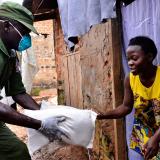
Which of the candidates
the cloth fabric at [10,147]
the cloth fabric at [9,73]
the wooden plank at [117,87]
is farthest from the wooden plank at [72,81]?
the cloth fabric at [10,147]

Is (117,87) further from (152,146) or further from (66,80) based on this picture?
(66,80)

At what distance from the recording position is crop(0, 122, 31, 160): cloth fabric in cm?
285

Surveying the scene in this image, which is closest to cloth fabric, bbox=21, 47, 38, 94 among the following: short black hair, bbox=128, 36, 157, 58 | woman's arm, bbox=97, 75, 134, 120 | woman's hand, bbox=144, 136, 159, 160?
woman's arm, bbox=97, 75, 134, 120

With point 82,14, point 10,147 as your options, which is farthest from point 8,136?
point 82,14

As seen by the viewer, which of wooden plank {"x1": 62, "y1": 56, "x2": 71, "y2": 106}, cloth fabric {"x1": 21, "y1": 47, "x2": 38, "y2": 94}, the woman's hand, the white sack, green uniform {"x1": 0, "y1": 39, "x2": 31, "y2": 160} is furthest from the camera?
cloth fabric {"x1": 21, "y1": 47, "x2": 38, "y2": 94}

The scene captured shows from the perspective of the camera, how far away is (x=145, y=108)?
277 centimetres

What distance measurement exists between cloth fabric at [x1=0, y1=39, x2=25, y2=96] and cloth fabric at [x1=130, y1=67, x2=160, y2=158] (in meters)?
1.01

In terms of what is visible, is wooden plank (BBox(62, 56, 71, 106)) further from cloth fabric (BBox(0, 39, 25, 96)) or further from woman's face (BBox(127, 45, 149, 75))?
woman's face (BBox(127, 45, 149, 75))

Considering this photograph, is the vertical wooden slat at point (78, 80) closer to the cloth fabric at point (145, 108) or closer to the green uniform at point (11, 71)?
the green uniform at point (11, 71)

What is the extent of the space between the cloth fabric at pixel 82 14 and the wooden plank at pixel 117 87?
8.8 inches

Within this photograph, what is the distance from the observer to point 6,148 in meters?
2.86

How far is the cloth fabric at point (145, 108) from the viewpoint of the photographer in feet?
8.78

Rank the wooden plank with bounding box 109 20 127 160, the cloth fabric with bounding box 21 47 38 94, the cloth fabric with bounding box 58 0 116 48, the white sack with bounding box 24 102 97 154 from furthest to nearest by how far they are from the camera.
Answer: the cloth fabric with bounding box 21 47 38 94
the wooden plank with bounding box 109 20 127 160
the cloth fabric with bounding box 58 0 116 48
the white sack with bounding box 24 102 97 154

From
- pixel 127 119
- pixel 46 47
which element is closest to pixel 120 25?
pixel 127 119
